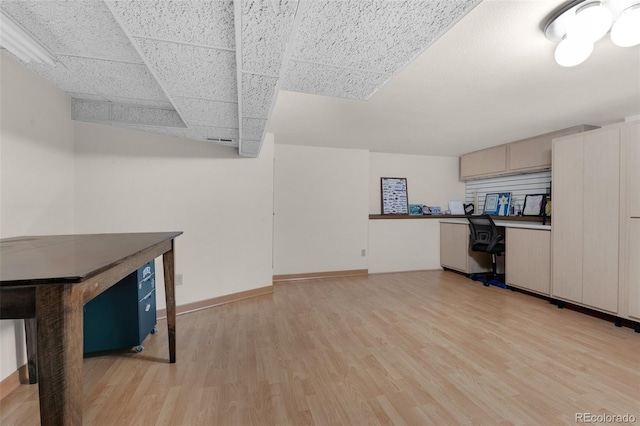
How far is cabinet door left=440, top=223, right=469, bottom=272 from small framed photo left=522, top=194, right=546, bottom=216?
87cm

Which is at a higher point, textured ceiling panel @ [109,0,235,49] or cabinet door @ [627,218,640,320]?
textured ceiling panel @ [109,0,235,49]

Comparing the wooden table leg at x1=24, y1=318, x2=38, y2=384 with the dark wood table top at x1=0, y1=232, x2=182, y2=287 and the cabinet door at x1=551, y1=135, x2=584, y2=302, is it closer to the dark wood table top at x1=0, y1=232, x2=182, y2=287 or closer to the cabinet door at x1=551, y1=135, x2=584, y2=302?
the dark wood table top at x1=0, y1=232, x2=182, y2=287

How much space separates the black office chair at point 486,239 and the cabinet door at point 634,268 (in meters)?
1.41

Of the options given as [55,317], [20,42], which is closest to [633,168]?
[55,317]

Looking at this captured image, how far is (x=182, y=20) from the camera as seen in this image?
1.03 m

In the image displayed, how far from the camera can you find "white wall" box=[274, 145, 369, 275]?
→ 430cm

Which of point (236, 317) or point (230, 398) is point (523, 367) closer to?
point (230, 398)

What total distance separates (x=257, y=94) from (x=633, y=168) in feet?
11.5

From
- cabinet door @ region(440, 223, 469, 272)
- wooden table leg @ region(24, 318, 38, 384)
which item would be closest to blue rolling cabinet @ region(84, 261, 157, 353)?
wooden table leg @ region(24, 318, 38, 384)

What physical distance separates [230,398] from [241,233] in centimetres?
197

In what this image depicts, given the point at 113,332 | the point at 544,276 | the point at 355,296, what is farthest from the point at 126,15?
the point at 544,276

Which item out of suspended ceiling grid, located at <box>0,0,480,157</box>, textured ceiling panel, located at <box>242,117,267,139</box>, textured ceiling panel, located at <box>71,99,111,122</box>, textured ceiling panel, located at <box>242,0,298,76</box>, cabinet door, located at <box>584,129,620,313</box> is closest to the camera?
textured ceiling panel, located at <box>242,0,298,76</box>

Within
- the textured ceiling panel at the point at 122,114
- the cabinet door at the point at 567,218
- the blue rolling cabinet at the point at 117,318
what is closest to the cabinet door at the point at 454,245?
the cabinet door at the point at 567,218

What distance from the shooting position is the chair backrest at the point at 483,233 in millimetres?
3924
